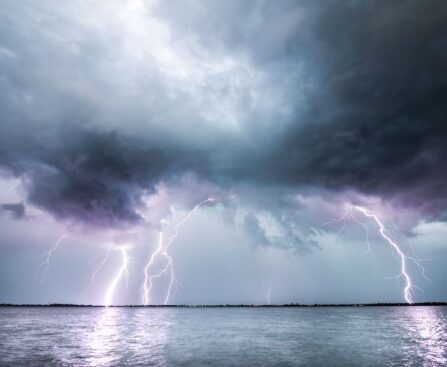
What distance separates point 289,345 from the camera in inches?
1431

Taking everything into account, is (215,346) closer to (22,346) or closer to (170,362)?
(170,362)

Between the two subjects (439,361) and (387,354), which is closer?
(439,361)

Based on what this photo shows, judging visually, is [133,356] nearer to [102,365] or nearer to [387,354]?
[102,365]

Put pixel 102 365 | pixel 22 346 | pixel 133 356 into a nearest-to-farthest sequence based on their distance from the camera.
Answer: pixel 102 365, pixel 133 356, pixel 22 346

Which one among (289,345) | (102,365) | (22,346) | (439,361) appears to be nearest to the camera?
(102,365)

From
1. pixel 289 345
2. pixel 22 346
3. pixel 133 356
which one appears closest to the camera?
pixel 133 356

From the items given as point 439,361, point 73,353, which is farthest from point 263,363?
point 73,353

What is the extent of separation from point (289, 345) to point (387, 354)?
9.83 meters

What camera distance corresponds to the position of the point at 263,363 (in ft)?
84.6

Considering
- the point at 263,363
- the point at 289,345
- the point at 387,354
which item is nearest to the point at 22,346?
the point at 263,363

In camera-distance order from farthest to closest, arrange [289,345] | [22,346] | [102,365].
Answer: [289,345], [22,346], [102,365]

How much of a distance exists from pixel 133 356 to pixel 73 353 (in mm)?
5774

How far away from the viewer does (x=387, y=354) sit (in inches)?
1188

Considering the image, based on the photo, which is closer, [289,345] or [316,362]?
[316,362]
